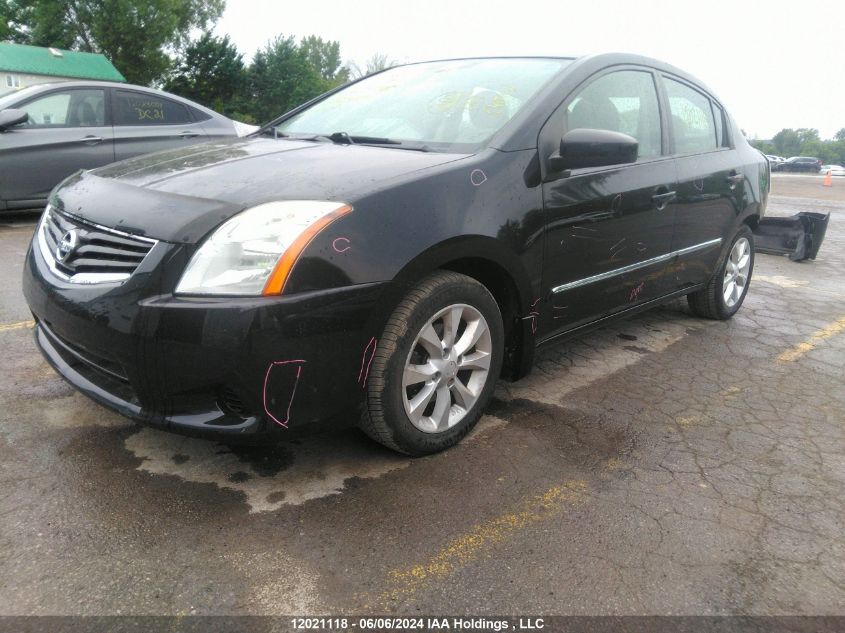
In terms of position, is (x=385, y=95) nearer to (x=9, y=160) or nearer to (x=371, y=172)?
(x=371, y=172)

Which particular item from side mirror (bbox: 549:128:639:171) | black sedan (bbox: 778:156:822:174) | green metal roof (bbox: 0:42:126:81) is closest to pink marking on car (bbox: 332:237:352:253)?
side mirror (bbox: 549:128:639:171)

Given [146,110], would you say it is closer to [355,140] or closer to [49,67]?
[355,140]

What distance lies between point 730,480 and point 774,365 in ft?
5.44

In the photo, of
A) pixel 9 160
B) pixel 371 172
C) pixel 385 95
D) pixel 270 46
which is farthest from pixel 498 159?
pixel 270 46

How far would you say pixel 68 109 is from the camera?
275 inches

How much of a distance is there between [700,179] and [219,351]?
308 cm

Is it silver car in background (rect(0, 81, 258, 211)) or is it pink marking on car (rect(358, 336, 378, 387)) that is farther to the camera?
silver car in background (rect(0, 81, 258, 211))

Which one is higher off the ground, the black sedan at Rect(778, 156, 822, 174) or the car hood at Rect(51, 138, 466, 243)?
the car hood at Rect(51, 138, 466, 243)

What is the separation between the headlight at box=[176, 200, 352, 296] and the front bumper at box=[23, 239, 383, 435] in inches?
2.0

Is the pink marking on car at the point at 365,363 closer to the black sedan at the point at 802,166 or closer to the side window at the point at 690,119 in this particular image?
the side window at the point at 690,119

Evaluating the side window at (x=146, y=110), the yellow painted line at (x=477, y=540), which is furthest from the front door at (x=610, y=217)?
the side window at (x=146, y=110)

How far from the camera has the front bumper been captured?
207 cm

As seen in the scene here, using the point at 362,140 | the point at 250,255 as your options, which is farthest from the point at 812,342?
the point at 250,255

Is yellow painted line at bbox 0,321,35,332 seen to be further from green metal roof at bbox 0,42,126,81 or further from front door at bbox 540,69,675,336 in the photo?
green metal roof at bbox 0,42,126,81
